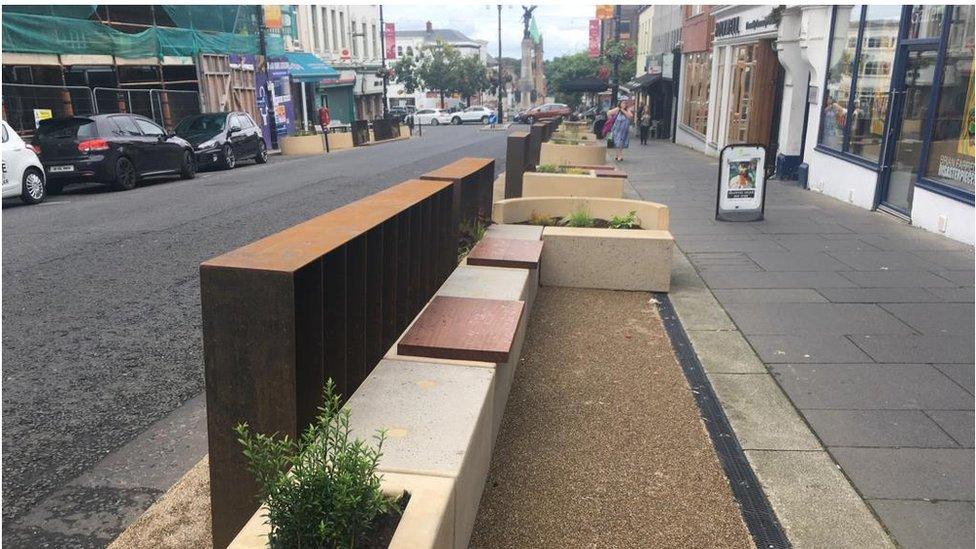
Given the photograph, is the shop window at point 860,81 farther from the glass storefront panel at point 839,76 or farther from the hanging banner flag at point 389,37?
the hanging banner flag at point 389,37

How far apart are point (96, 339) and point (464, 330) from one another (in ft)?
10.5

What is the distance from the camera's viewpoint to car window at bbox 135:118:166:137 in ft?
52.8

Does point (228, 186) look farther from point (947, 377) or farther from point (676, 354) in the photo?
point (947, 377)

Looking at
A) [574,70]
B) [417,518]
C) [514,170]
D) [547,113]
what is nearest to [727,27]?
[514,170]

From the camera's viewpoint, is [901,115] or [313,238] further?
[901,115]

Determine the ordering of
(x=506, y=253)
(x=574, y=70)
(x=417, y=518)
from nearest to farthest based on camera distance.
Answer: (x=417, y=518) → (x=506, y=253) → (x=574, y=70)

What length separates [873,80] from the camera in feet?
38.7

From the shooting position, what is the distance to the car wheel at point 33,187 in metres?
13.1

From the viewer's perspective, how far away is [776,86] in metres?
17.8

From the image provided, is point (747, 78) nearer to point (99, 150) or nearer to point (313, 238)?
point (99, 150)

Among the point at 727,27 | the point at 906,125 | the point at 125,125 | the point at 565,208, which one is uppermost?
the point at 727,27

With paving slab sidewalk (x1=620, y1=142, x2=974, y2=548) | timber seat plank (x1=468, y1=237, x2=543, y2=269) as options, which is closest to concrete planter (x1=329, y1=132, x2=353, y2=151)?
paving slab sidewalk (x1=620, y1=142, x2=974, y2=548)

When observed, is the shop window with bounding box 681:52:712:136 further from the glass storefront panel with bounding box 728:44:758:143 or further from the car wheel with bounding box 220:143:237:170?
the car wheel with bounding box 220:143:237:170

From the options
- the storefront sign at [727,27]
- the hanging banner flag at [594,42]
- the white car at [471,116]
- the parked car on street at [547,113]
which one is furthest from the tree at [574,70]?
the storefront sign at [727,27]
